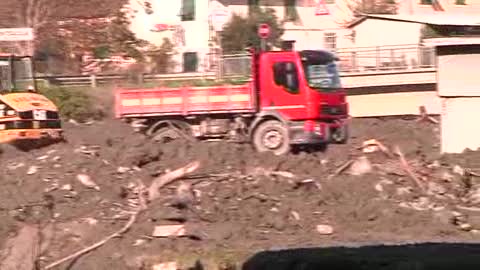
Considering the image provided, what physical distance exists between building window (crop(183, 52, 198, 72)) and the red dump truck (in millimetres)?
20542

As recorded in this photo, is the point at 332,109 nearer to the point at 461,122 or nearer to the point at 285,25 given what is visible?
the point at 461,122

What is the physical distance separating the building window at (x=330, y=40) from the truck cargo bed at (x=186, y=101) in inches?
1078

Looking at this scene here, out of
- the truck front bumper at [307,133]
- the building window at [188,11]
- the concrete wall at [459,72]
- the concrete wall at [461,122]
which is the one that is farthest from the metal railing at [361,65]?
the concrete wall at [461,122]

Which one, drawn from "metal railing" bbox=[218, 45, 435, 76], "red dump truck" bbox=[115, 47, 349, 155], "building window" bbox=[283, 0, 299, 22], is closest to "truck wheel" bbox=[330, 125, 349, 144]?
"red dump truck" bbox=[115, 47, 349, 155]

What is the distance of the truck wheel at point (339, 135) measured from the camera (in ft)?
92.7

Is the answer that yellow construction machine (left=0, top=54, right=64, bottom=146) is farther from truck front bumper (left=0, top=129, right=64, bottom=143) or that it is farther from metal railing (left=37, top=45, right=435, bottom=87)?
metal railing (left=37, top=45, right=435, bottom=87)

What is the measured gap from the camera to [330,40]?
57.0 m

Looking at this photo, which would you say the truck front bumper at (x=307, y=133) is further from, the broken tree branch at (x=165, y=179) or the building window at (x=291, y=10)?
the building window at (x=291, y=10)

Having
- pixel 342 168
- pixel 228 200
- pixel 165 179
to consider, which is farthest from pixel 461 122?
pixel 165 179

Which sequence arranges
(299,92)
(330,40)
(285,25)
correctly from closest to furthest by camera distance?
(299,92) → (330,40) → (285,25)

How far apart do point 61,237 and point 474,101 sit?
11.3m

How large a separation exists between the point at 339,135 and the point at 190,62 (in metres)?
25.4

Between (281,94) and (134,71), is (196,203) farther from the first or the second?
(134,71)

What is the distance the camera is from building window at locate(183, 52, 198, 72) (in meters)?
51.0
